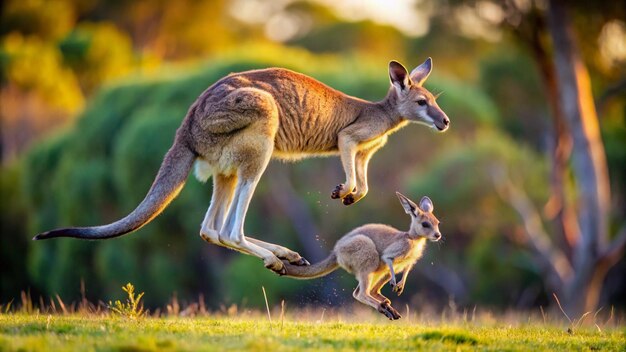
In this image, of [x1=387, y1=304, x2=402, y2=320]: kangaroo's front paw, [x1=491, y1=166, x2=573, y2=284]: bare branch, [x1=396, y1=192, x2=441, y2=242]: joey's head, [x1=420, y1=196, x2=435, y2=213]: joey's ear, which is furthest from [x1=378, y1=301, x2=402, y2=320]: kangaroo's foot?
[x1=491, y1=166, x2=573, y2=284]: bare branch

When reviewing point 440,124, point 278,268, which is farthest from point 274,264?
point 440,124

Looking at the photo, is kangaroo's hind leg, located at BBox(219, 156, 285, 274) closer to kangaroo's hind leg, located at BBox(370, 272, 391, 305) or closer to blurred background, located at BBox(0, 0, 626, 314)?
kangaroo's hind leg, located at BBox(370, 272, 391, 305)

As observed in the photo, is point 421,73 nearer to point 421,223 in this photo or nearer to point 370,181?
point 421,223

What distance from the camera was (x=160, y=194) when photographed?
347 inches

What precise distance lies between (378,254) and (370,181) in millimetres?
28233

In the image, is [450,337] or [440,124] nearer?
[450,337]

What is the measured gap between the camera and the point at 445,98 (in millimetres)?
36406

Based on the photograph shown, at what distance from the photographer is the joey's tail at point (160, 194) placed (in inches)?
329

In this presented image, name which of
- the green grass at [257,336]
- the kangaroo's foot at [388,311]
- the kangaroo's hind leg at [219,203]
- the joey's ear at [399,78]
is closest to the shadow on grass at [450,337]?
the green grass at [257,336]

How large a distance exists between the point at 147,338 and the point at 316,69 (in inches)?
1251

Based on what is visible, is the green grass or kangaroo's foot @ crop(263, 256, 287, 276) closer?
the green grass

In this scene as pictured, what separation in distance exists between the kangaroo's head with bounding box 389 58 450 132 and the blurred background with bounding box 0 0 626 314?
48.0 ft

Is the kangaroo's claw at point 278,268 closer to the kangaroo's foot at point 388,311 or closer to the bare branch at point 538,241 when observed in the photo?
the kangaroo's foot at point 388,311

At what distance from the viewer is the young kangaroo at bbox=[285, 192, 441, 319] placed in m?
9.34
